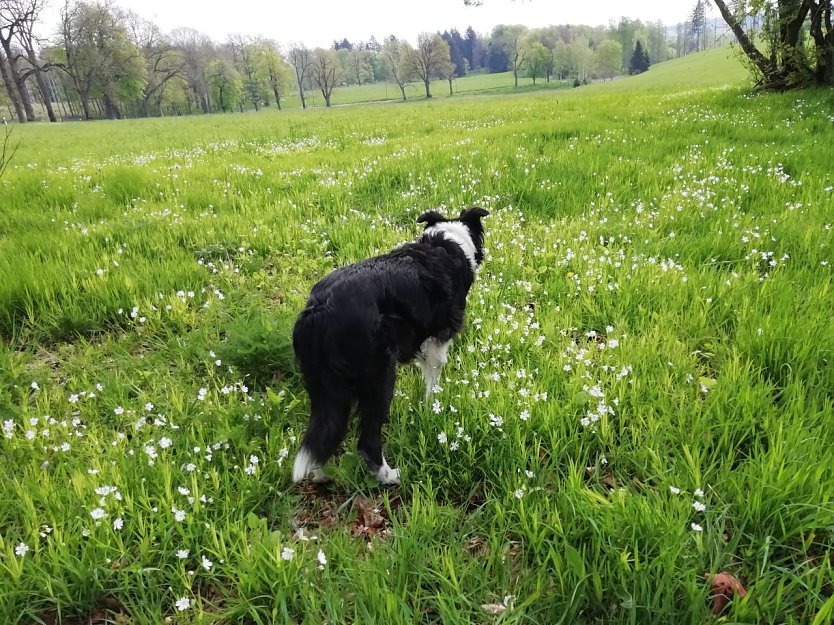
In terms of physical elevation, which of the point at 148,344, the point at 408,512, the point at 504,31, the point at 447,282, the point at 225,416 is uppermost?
the point at 504,31

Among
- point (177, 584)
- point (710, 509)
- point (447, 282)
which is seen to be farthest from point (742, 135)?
point (177, 584)

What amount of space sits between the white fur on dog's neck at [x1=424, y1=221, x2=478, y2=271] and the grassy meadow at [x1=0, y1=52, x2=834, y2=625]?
0.60m

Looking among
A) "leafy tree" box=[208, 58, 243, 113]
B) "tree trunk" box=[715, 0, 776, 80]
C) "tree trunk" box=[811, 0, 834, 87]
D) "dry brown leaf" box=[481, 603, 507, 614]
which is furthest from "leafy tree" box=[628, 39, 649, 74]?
"dry brown leaf" box=[481, 603, 507, 614]

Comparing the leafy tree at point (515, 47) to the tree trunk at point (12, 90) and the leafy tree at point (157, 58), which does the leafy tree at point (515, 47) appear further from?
the tree trunk at point (12, 90)

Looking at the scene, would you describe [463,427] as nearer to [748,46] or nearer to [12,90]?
[748,46]

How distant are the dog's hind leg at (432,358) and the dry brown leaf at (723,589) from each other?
2078 mm

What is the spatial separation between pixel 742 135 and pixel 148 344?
11561mm

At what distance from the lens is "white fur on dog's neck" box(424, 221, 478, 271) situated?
412cm

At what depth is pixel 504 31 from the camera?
452 ft

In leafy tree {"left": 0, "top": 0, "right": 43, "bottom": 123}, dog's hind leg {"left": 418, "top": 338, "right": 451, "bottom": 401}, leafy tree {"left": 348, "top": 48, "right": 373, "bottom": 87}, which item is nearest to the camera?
dog's hind leg {"left": 418, "top": 338, "right": 451, "bottom": 401}

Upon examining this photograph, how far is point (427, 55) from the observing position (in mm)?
93375

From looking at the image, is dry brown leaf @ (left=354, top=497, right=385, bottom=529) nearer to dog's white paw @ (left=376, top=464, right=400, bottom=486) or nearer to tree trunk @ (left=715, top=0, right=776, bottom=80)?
dog's white paw @ (left=376, top=464, right=400, bottom=486)

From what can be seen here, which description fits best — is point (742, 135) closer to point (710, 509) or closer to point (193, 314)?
point (710, 509)

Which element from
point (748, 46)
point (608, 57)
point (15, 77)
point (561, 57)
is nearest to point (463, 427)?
point (748, 46)
